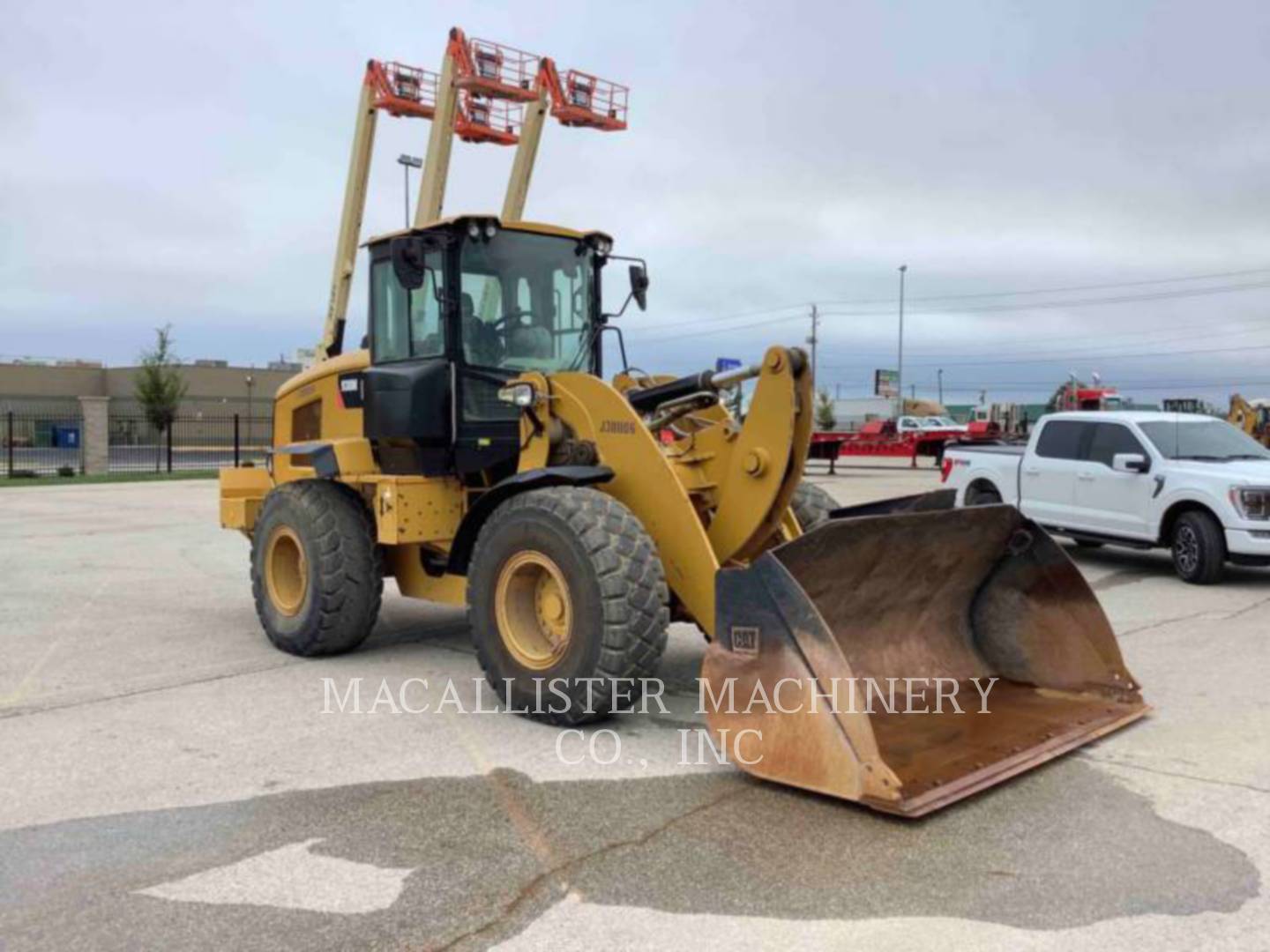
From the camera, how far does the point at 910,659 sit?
5891mm

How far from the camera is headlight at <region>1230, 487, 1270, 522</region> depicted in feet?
36.3

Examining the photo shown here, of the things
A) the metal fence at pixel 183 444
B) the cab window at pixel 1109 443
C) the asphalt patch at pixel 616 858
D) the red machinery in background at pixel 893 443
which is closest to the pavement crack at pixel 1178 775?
the asphalt patch at pixel 616 858

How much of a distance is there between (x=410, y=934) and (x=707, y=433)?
337 cm

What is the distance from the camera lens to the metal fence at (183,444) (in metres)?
35.2

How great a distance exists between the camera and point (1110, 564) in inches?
508

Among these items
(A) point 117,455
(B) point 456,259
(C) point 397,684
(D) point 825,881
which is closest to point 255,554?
(C) point 397,684

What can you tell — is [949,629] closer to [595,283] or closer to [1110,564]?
[595,283]

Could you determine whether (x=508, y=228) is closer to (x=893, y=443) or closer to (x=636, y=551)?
(x=636, y=551)

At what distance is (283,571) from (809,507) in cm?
374

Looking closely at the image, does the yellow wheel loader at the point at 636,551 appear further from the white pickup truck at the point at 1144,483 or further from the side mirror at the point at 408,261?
the white pickup truck at the point at 1144,483

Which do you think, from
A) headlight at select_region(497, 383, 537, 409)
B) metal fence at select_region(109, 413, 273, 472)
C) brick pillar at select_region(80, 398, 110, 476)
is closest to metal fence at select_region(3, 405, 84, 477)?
brick pillar at select_region(80, 398, 110, 476)

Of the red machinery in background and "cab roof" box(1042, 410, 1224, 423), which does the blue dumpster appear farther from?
"cab roof" box(1042, 410, 1224, 423)

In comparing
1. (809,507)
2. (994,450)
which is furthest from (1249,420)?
(809,507)

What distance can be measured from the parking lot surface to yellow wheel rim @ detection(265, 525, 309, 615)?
616mm
